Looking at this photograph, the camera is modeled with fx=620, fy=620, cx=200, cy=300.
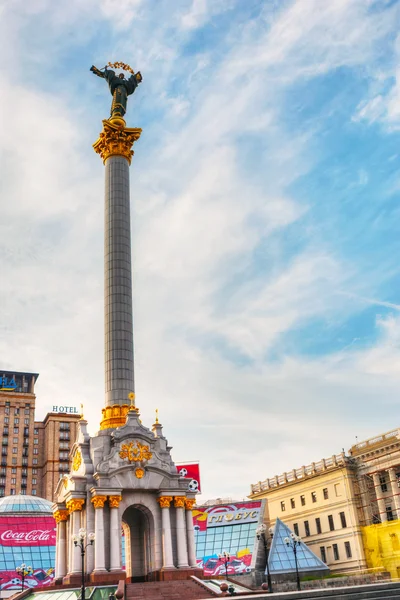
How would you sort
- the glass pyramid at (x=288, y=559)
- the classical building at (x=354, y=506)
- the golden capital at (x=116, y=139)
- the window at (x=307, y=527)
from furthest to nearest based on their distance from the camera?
the window at (x=307, y=527) < the classical building at (x=354, y=506) < the glass pyramid at (x=288, y=559) < the golden capital at (x=116, y=139)

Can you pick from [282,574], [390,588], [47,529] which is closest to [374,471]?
[282,574]

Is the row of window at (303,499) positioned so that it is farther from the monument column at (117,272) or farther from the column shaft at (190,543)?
the monument column at (117,272)

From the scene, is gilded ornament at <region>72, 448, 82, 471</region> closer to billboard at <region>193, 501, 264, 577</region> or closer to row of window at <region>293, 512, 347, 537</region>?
billboard at <region>193, 501, 264, 577</region>

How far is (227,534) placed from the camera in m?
83.3

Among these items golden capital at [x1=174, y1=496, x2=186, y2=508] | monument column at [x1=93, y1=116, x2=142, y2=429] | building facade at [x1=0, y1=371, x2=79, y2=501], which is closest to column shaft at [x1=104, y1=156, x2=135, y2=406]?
monument column at [x1=93, y1=116, x2=142, y2=429]

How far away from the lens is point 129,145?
188ft

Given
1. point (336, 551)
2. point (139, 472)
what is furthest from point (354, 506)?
point (139, 472)

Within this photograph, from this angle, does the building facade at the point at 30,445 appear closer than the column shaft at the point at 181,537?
No

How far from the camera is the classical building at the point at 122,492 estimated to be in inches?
1651

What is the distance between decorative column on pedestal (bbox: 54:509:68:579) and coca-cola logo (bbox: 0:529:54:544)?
128 feet

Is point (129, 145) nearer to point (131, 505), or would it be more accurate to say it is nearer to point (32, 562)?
point (131, 505)

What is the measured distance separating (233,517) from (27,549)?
90.6ft

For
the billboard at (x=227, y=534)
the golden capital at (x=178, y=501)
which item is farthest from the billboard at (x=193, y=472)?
the golden capital at (x=178, y=501)

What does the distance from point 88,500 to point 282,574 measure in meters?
39.2
